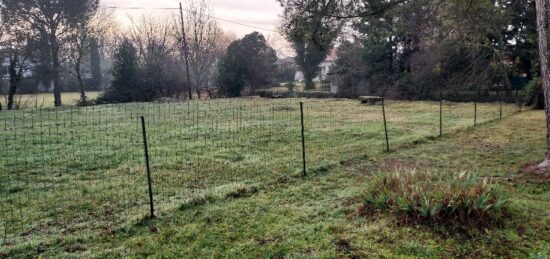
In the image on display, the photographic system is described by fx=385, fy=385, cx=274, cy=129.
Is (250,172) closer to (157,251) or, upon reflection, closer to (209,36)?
(157,251)

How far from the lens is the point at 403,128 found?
37.1ft

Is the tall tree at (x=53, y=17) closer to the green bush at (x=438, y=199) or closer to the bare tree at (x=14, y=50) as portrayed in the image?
the bare tree at (x=14, y=50)

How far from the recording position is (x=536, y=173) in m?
5.79

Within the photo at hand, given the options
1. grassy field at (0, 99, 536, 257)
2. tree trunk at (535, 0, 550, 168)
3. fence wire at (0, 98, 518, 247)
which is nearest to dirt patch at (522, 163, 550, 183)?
tree trunk at (535, 0, 550, 168)

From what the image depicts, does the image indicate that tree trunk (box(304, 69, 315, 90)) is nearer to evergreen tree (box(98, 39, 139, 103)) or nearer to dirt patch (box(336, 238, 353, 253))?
evergreen tree (box(98, 39, 139, 103))

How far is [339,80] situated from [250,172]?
2234cm

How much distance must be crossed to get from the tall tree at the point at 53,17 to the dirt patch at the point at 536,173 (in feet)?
86.0

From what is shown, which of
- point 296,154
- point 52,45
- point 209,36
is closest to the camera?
point 296,154

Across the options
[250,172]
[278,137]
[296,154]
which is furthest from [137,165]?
[278,137]

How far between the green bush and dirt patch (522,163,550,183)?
6.33 ft

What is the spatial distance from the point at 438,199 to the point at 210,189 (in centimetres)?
305

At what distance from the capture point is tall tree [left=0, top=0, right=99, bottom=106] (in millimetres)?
23234

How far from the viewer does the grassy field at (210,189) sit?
366cm

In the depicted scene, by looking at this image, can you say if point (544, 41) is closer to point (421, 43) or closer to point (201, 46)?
point (421, 43)
